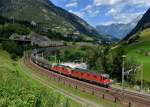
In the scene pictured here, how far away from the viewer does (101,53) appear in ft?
500

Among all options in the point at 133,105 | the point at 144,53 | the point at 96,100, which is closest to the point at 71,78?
the point at 96,100

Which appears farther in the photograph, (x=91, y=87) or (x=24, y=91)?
(x=91, y=87)

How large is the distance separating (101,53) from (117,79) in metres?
26.9

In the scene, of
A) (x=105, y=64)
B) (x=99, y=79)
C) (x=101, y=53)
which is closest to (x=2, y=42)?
(x=101, y=53)

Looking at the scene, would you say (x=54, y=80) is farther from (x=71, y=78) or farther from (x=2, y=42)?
(x=2, y=42)

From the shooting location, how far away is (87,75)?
366 ft

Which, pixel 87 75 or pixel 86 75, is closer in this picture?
pixel 87 75

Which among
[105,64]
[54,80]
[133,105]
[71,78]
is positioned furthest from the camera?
[105,64]

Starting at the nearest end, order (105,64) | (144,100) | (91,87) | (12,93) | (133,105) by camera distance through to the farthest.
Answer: (12,93)
(133,105)
(144,100)
(91,87)
(105,64)

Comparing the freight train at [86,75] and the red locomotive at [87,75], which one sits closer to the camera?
the red locomotive at [87,75]

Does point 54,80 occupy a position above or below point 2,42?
below

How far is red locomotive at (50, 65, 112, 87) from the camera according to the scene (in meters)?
103

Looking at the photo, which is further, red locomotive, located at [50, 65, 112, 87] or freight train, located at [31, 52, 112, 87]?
freight train, located at [31, 52, 112, 87]

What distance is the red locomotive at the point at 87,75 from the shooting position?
337 feet
